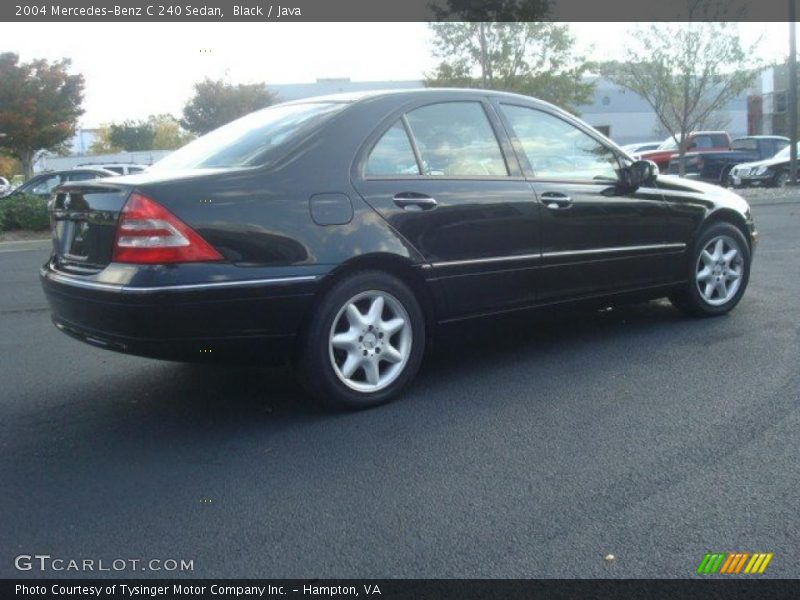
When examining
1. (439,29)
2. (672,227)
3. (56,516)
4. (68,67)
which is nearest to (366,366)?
(56,516)

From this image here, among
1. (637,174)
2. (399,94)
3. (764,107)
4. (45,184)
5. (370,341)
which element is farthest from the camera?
(764,107)

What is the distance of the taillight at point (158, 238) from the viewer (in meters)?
3.78

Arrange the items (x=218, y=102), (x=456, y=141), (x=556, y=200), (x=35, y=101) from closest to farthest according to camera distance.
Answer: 1. (x=456, y=141)
2. (x=556, y=200)
3. (x=35, y=101)
4. (x=218, y=102)

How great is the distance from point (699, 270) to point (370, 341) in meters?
2.88

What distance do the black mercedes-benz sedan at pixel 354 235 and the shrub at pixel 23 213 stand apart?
11.4m

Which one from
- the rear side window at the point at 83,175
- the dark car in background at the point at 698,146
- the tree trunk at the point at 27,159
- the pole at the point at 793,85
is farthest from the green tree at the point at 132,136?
the pole at the point at 793,85

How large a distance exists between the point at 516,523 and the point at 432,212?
192 cm

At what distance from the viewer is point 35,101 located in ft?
95.1

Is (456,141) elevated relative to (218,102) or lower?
lower

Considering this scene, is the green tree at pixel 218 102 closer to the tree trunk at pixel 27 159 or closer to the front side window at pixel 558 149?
the tree trunk at pixel 27 159

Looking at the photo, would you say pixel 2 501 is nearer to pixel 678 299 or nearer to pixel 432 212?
pixel 432 212

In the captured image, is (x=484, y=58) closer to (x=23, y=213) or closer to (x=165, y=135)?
(x=23, y=213)

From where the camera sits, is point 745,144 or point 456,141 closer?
point 456,141

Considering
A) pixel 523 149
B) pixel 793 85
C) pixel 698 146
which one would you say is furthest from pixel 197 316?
pixel 698 146
